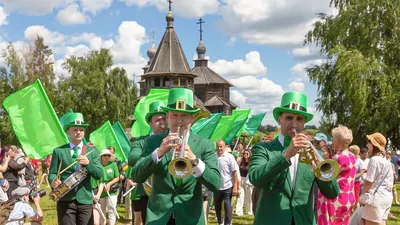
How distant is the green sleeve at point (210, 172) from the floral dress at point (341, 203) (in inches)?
119

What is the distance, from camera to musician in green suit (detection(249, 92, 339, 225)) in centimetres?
405

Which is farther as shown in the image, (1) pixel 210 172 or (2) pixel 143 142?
(2) pixel 143 142

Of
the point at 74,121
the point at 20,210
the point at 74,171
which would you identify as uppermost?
the point at 74,121

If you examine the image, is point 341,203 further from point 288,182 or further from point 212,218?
point 212,218

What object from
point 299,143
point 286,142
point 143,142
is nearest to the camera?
point 299,143

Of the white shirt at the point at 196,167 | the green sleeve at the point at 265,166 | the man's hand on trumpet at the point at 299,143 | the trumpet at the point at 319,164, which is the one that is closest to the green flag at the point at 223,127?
the green sleeve at the point at 265,166

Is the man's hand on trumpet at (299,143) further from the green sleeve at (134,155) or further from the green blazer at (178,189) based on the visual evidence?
the green sleeve at (134,155)

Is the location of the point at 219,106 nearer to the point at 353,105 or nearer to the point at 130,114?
the point at 130,114

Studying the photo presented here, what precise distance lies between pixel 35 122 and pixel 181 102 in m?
5.90

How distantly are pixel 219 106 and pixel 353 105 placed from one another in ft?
163

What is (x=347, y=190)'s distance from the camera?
277 inches

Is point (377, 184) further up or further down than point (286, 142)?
further down

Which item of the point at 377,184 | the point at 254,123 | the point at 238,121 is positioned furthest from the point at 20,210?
the point at 254,123

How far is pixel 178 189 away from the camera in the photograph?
171 inches
